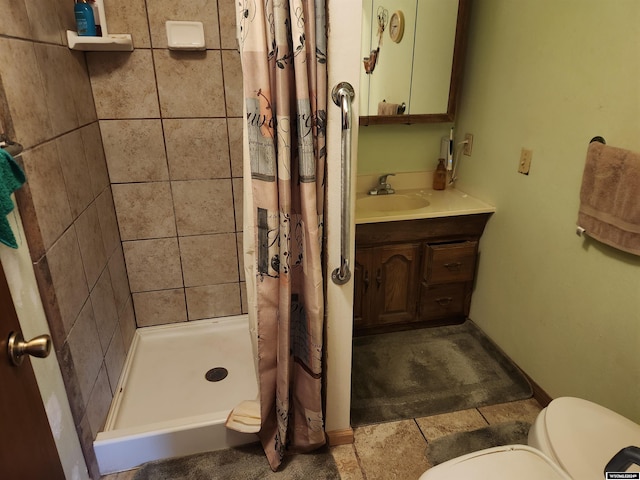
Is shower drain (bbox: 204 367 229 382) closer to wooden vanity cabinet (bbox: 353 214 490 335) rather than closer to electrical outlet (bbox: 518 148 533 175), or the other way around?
wooden vanity cabinet (bbox: 353 214 490 335)

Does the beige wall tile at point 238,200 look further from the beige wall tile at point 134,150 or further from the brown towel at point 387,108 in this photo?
the brown towel at point 387,108

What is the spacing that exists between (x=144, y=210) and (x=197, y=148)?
0.41 m

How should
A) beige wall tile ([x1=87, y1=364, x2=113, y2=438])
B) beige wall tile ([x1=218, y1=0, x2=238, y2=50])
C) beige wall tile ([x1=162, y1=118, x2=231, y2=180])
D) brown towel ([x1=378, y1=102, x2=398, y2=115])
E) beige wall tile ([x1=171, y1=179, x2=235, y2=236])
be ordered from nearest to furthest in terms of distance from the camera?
beige wall tile ([x1=87, y1=364, x2=113, y2=438]) → beige wall tile ([x1=218, y1=0, x2=238, y2=50]) → beige wall tile ([x1=162, y1=118, x2=231, y2=180]) → beige wall tile ([x1=171, y1=179, x2=235, y2=236]) → brown towel ([x1=378, y1=102, x2=398, y2=115])

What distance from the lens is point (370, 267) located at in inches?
86.4

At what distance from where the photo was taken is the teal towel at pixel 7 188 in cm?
80

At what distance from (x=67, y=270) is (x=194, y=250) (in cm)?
86

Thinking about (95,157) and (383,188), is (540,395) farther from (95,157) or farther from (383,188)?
(95,157)

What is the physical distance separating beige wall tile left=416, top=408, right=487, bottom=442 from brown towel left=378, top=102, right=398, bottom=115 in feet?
5.15

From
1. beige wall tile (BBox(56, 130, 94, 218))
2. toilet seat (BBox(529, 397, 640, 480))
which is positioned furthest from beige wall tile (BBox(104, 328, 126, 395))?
toilet seat (BBox(529, 397, 640, 480))

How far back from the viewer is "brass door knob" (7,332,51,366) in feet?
2.64

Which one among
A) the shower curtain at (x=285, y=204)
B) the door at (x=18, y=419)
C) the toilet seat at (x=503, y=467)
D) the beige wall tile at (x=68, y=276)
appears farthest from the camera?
the beige wall tile at (x=68, y=276)

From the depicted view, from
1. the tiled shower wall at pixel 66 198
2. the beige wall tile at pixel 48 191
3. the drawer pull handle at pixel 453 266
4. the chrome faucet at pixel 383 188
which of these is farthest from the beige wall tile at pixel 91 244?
the drawer pull handle at pixel 453 266

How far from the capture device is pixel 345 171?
4.17 ft

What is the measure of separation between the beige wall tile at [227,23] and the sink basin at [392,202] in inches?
40.1
